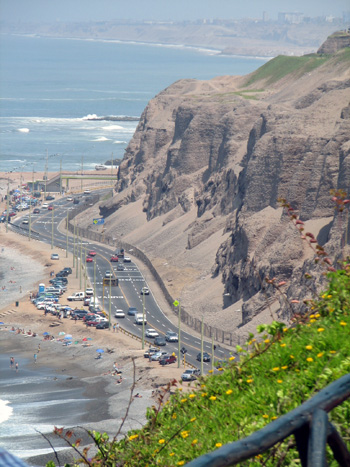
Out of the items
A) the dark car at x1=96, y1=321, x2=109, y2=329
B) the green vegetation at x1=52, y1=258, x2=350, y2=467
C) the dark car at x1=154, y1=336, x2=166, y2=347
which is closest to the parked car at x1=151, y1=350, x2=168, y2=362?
the dark car at x1=154, y1=336, x2=166, y2=347

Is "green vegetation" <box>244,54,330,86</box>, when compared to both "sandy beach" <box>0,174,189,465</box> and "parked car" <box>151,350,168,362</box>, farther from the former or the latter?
"parked car" <box>151,350,168,362</box>

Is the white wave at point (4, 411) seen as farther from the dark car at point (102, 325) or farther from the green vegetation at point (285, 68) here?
the green vegetation at point (285, 68)

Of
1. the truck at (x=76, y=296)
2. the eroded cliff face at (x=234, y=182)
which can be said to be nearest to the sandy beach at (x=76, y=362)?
the truck at (x=76, y=296)

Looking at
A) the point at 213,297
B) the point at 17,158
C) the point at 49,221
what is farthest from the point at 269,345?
the point at 17,158

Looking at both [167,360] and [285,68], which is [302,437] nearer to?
[167,360]

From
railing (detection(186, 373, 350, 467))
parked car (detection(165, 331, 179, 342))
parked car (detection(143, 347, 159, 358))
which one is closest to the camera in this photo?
railing (detection(186, 373, 350, 467))
